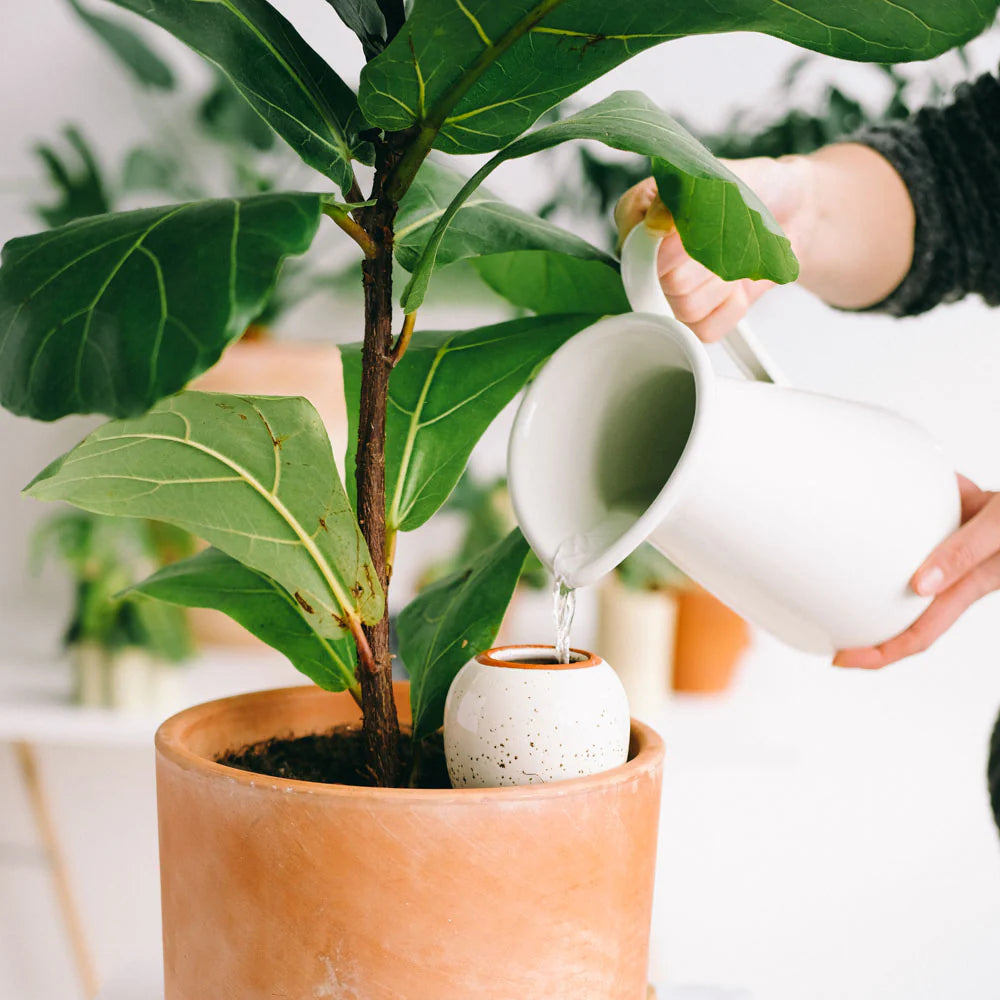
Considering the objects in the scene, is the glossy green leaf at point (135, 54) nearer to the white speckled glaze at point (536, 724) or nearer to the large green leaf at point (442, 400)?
the large green leaf at point (442, 400)

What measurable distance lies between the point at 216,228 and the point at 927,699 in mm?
1665

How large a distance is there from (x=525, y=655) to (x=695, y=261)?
0.83ft

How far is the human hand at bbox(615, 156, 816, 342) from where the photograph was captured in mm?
647

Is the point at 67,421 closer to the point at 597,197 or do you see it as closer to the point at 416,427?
the point at 597,197

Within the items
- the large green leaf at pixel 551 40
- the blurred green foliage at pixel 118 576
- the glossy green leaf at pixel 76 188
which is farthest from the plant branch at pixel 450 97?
the glossy green leaf at pixel 76 188

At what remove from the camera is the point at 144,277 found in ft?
1.14

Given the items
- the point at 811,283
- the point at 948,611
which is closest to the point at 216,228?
the point at 948,611

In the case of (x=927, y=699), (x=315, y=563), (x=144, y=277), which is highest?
(x=144, y=277)

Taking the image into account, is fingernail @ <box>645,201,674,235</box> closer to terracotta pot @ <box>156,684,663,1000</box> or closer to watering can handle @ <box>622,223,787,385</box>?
watering can handle @ <box>622,223,787,385</box>

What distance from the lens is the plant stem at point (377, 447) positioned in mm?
473

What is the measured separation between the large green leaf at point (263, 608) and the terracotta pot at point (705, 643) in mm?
1038

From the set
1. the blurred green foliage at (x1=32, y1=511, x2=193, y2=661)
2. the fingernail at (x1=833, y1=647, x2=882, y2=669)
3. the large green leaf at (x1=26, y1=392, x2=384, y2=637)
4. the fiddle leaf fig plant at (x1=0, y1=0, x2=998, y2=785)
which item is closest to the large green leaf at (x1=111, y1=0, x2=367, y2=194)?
the fiddle leaf fig plant at (x1=0, y1=0, x2=998, y2=785)

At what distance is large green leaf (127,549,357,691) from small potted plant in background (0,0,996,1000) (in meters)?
0.06

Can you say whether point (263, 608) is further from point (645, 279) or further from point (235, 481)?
point (645, 279)
